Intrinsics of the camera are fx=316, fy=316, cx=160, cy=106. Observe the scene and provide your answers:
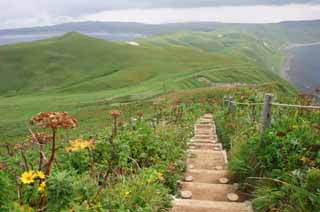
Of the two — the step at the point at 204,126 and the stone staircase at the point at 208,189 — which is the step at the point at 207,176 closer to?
the stone staircase at the point at 208,189

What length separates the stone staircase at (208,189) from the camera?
13.4 ft

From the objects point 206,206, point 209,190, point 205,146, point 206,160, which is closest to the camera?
point 206,206

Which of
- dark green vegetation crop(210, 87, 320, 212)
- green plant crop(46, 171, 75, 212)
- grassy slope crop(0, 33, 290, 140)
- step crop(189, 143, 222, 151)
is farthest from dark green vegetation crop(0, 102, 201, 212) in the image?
grassy slope crop(0, 33, 290, 140)

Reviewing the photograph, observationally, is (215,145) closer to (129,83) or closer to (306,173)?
(306,173)

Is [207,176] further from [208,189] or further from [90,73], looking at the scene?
[90,73]

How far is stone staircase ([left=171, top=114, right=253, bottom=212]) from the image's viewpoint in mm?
4074

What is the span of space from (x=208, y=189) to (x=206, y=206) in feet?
2.85

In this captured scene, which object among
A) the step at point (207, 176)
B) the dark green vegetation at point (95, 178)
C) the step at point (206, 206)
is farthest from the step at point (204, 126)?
the step at point (206, 206)

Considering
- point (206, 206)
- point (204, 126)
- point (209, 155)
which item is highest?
point (206, 206)

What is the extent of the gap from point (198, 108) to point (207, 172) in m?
13.7

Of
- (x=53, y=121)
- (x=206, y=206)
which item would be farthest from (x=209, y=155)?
(x=53, y=121)

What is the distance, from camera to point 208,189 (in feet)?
16.1

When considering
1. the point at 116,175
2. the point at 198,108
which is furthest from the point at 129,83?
the point at 116,175

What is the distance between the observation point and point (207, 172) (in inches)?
230
